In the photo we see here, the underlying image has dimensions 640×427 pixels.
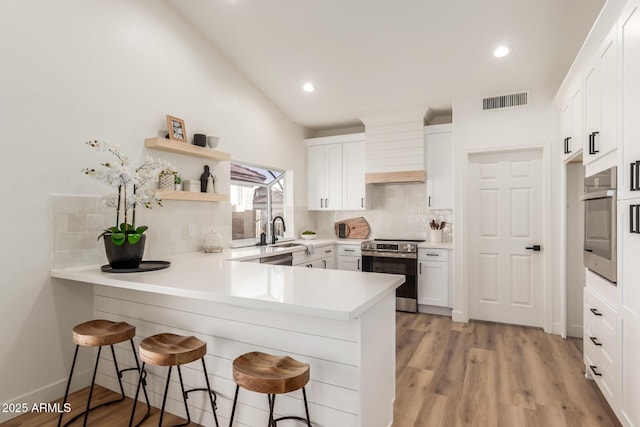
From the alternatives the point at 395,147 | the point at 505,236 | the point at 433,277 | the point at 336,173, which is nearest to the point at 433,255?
the point at 433,277

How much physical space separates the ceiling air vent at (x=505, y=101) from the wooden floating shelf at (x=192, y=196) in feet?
10.1

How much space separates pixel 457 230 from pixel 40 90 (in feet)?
13.2

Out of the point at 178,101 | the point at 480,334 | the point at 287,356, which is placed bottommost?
the point at 480,334

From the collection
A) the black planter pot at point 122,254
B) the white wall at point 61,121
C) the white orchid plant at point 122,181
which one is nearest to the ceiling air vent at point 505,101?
the white wall at point 61,121

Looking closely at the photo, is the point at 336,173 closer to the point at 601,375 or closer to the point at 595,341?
the point at 595,341

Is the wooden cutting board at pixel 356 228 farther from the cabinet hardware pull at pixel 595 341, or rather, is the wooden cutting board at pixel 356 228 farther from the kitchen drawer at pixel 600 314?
the cabinet hardware pull at pixel 595 341

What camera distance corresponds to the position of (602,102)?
226 cm

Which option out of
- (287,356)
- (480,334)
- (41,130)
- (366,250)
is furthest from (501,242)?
(41,130)

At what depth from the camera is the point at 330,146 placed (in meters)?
5.30

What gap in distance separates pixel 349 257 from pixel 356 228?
25.2 inches

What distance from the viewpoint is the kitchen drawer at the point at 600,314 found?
84.0 inches

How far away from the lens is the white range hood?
4605 millimetres

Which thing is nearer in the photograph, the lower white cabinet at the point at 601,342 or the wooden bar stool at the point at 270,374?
the wooden bar stool at the point at 270,374

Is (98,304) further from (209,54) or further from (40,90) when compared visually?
(209,54)
